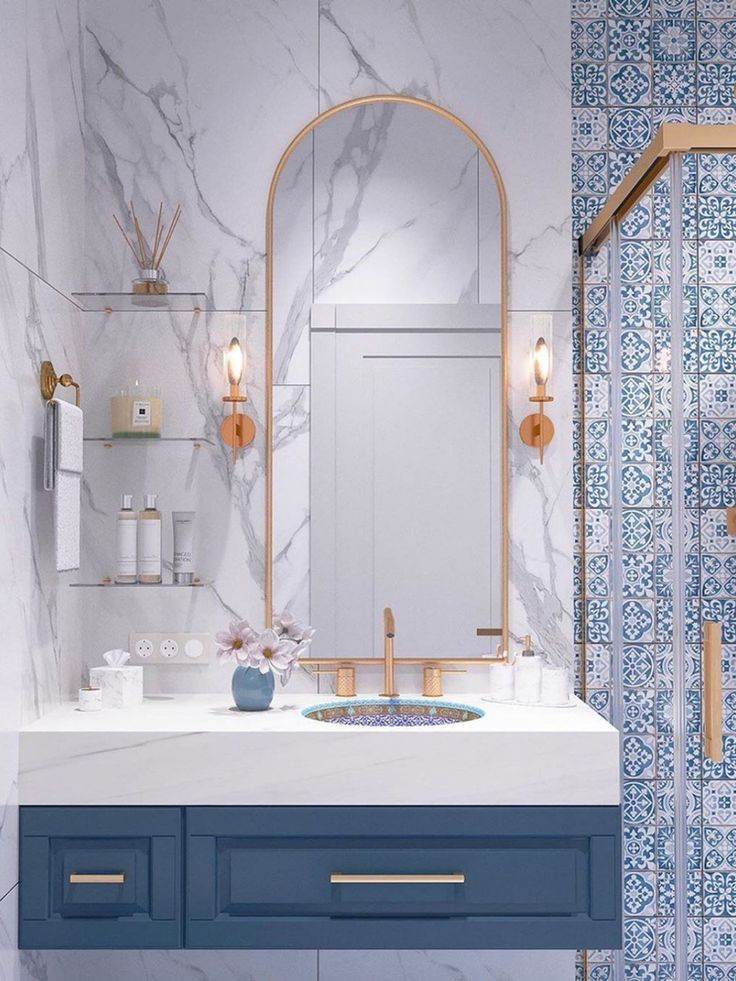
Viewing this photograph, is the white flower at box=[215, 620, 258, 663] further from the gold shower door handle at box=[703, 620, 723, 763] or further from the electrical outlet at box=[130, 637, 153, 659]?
the gold shower door handle at box=[703, 620, 723, 763]

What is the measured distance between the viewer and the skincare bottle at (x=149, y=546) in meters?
2.49

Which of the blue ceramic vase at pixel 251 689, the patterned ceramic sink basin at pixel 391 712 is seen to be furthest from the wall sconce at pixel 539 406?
the blue ceramic vase at pixel 251 689

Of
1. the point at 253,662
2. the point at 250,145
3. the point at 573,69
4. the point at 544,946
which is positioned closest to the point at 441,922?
the point at 544,946

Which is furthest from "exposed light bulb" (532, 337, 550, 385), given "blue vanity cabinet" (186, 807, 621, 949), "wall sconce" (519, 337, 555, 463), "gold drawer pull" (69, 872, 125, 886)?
"gold drawer pull" (69, 872, 125, 886)

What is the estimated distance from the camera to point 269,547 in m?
2.57

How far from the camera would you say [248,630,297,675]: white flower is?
7.68 feet

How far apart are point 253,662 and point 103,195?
1.26 metres

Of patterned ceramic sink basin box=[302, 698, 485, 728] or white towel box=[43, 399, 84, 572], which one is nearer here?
white towel box=[43, 399, 84, 572]

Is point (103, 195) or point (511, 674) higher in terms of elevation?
point (103, 195)

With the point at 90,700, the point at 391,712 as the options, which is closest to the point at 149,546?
the point at 90,700

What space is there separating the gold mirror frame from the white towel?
18.6 inches

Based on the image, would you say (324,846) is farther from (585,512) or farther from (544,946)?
(585,512)

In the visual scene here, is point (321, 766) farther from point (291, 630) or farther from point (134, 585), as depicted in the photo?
point (134, 585)

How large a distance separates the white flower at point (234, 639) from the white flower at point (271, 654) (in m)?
0.02
